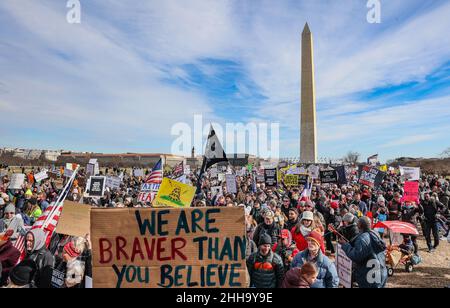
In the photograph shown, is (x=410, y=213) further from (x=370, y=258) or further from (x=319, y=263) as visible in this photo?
(x=319, y=263)

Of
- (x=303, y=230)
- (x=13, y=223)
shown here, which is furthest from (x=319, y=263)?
(x=13, y=223)

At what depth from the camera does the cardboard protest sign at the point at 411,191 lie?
10.5 meters

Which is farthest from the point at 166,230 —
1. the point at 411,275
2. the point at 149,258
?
the point at 411,275

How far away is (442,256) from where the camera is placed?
28.5 feet

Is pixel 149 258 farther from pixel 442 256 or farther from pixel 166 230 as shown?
pixel 442 256

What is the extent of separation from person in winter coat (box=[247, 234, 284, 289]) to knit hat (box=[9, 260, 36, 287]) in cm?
264

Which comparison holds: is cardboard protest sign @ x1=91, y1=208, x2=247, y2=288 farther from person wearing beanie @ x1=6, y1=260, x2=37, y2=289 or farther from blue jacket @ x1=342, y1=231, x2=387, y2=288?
→ blue jacket @ x1=342, y1=231, x2=387, y2=288

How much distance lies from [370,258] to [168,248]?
2.48 metres

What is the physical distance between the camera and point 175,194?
6.82 m

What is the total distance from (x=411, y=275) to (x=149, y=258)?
6.51 metres

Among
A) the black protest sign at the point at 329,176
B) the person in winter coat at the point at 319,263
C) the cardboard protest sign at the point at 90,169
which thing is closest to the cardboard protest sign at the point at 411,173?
the black protest sign at the point at 329,176

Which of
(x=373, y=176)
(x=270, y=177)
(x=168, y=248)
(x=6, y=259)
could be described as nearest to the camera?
(x=168, y=248)

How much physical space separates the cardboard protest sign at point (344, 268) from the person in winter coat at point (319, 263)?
713 mm

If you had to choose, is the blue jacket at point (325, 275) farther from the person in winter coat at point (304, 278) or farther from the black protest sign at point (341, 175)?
the black protest sign at point (341, 175)
